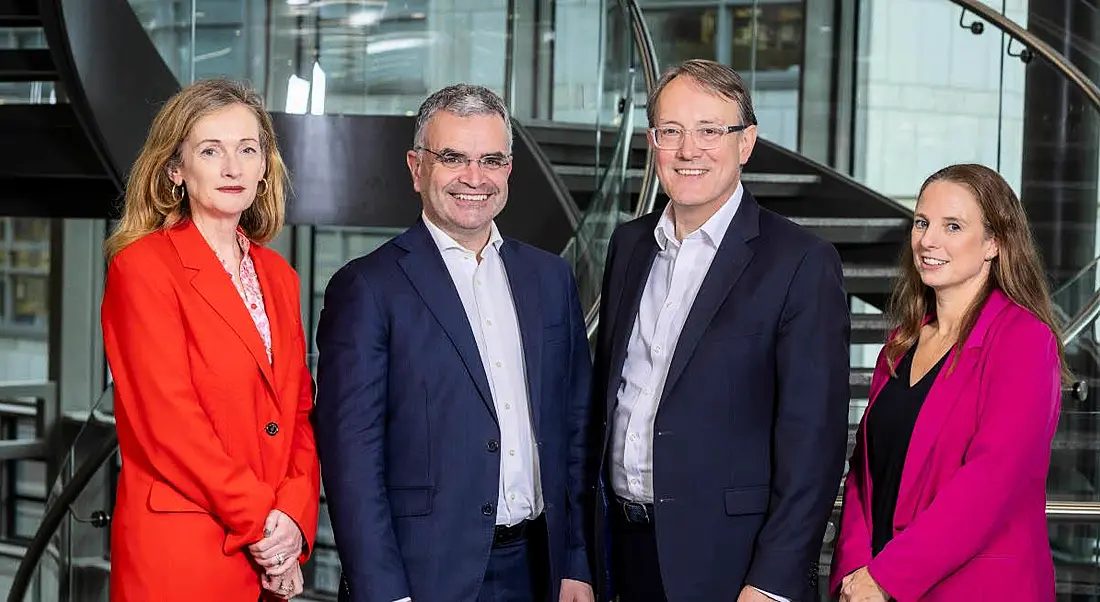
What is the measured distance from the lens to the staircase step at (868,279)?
209 inches

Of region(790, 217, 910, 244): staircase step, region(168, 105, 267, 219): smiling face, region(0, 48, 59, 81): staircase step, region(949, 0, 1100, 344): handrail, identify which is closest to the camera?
region(168, 105, 267, 219): smiling face

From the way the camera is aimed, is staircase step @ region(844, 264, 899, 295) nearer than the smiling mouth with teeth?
No

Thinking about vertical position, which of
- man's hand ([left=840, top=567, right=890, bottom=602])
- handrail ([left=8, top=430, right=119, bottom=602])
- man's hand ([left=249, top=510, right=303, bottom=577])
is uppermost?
man's hand ([left=249, top=510, right=303, bottom=577])

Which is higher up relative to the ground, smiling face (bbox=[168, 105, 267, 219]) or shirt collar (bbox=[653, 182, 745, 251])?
smiling face (bbox=[168, 105, 267, 219])

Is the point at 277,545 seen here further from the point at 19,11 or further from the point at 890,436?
the point at 19,11

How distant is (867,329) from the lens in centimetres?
510

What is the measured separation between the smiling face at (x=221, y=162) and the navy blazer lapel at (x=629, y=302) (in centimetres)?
71

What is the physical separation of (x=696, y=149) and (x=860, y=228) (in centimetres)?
359

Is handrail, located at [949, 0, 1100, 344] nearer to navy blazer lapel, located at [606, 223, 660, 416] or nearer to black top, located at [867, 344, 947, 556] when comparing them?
black top, located at [867, 344, 947, 556]

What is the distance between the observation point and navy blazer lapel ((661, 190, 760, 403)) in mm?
2166

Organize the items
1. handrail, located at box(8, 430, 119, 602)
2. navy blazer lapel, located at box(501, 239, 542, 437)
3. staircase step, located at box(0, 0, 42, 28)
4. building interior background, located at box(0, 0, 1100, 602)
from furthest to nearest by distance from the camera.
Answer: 1. staircase step, located at box(0, 0, 42, 28)
2. building interior background, located at box(0, 0, 1100, 602)
3. handrail, located at box(8, 430, 119, 602)
4. navy blazer lapel, located at box(501, 239, 542, 437)

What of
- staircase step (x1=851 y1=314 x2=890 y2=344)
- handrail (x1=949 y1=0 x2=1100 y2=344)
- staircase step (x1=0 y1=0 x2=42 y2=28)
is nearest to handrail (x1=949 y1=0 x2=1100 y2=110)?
handrail (x1=949 y1=0 x2=1100 y2=344)

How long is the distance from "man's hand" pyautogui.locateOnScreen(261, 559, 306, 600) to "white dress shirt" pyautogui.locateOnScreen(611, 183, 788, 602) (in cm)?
60

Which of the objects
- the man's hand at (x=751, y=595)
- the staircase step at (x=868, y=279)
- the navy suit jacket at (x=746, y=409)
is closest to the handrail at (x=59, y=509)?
the navy suit jacket at (x=746, y=409)
